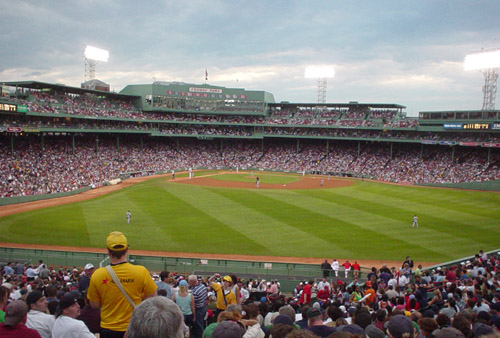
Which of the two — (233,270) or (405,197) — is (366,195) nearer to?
(405,197)

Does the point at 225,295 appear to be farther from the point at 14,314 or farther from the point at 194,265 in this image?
the point at 194,265

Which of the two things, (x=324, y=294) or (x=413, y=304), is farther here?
(x=324, y=294)

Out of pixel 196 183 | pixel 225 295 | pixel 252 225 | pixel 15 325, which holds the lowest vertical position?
pixel 252 225

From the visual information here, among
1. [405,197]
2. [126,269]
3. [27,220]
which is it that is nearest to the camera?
[126,269]

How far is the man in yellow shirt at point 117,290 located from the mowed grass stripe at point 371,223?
22.5m

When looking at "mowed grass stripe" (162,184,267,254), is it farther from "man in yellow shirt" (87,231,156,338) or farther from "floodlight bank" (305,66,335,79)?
"floodlight bank" (305,66,335,79)

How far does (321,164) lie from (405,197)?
2830 cm

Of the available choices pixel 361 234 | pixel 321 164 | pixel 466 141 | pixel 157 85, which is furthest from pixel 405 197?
pixel 157 85

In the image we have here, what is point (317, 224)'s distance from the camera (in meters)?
32.5

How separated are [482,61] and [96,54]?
6473cm

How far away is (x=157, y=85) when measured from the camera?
77062 mm

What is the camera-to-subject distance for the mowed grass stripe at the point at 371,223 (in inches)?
1031

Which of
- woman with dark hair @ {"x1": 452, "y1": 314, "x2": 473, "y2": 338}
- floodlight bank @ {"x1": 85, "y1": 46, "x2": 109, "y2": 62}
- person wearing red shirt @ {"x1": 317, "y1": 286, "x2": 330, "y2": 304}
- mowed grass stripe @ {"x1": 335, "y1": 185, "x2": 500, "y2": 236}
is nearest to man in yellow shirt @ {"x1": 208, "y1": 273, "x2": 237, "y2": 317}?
woman with dark hair @ {"x1": 452, "y1": 314, "x2": 473, "y2": 338}

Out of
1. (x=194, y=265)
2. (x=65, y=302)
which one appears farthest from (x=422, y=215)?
(x=65, y=302)
